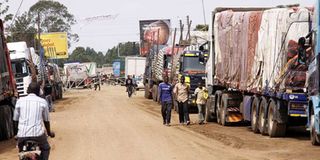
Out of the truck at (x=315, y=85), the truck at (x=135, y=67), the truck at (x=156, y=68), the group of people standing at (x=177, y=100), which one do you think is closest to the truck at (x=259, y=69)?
the truck at (x=315, y=85)

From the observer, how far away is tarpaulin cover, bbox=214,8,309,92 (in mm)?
17641

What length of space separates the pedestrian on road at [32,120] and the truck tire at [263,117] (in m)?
10.4

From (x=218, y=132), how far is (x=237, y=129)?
5.30ft

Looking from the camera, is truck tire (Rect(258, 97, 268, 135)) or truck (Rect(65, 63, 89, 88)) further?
truck (Rect(65, 63, 89, 88))

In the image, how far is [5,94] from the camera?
790 inches

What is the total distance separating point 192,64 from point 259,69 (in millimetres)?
12437

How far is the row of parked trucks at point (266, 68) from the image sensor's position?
16.6 metres

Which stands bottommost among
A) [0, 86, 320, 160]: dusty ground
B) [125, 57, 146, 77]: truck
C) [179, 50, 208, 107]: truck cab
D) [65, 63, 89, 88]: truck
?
[65, 63, 89, 88]: truck

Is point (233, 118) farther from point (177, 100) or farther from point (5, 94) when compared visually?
point (5, 94)

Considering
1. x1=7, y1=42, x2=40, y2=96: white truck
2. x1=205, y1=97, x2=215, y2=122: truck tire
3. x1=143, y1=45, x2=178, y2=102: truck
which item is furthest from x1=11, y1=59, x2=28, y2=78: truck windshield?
x1=205, y1=97, x2=215, y2=122: truck tire

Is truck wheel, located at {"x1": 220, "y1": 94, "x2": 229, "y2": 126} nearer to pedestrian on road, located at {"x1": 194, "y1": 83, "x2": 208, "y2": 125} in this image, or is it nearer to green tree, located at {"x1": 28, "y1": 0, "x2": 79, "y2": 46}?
pedestrian on road, located at {"x1": 194, "y1": 83, "x2": 208, "y2": 125}

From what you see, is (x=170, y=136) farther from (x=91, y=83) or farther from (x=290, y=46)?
(x=91, y=83)

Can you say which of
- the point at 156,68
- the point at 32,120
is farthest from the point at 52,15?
the point at 32,120

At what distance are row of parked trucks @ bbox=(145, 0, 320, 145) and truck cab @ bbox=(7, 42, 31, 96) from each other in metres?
10.5
